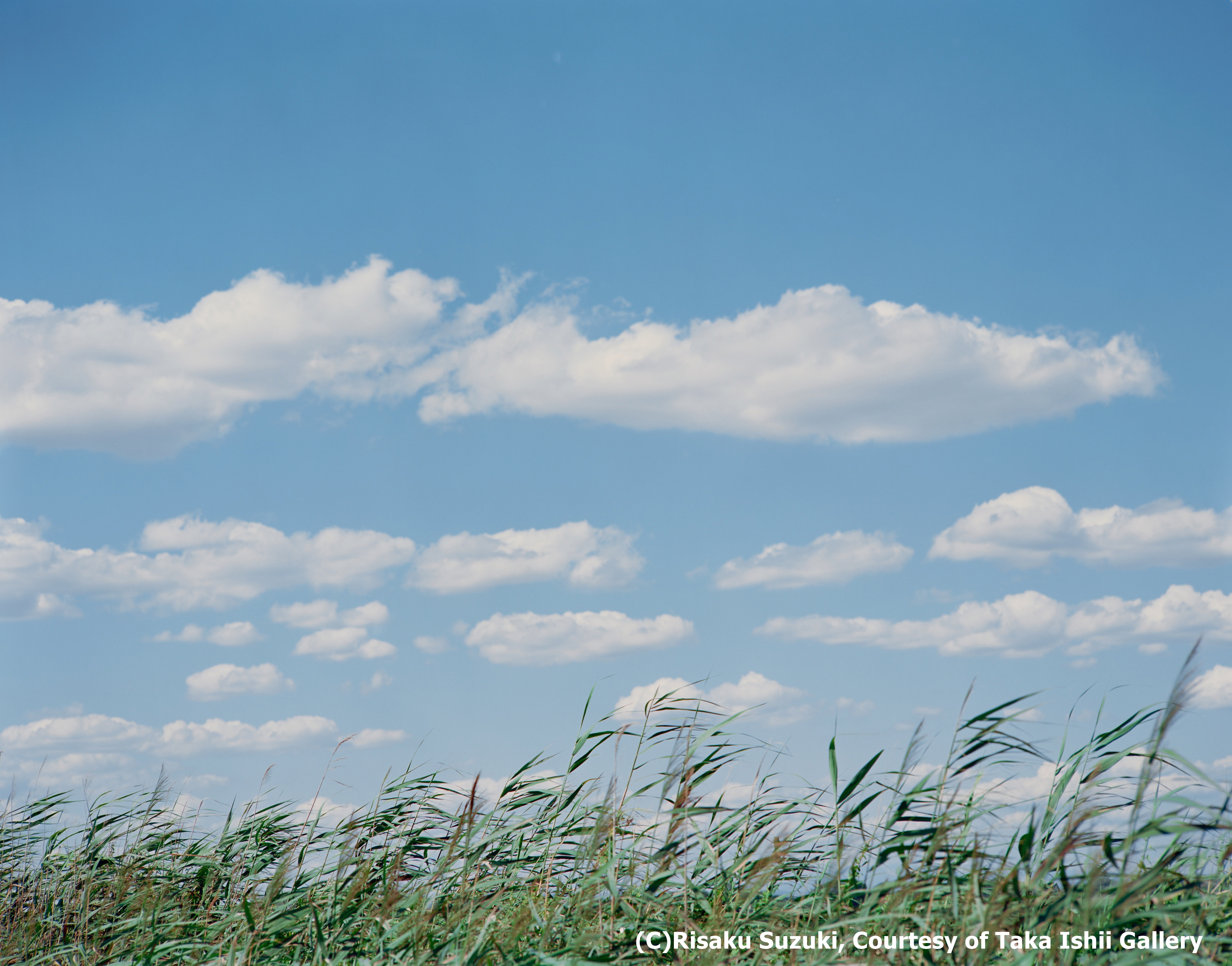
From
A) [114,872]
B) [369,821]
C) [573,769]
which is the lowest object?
[114,872]

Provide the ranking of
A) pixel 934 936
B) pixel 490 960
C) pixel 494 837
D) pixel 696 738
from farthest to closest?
pixel 494 837
pixel 696 738
pixel 490 960
pixel 934 936

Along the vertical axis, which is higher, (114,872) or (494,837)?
(494,837)

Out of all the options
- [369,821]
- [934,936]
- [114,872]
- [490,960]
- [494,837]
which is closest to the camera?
[934,936]

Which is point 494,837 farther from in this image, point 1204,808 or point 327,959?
point 1204,808

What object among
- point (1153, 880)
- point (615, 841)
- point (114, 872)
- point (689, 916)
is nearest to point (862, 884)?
point (689, 916)

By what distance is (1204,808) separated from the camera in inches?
142

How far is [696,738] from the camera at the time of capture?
211 inches

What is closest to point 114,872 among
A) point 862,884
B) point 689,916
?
point 689,916

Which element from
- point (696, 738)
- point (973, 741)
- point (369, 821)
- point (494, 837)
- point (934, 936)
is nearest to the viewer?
point (934, 936)

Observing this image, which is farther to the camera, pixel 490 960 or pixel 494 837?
pixel 494 837

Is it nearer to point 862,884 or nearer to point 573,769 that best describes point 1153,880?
point 862,884

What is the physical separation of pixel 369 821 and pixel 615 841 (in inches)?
82.5

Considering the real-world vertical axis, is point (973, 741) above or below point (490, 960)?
above

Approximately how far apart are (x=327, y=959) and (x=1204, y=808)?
4.27 metres
